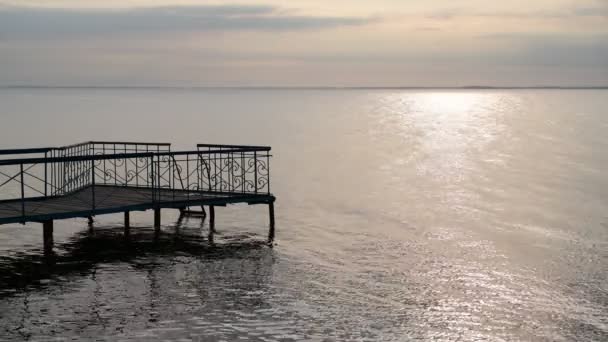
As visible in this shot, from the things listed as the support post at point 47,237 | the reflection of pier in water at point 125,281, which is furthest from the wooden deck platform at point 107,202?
the reflection of pier in water at point 125,281

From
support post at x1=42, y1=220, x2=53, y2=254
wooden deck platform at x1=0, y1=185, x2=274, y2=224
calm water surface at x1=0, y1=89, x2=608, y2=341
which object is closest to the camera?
calm water surface at x1=0, y1=89, x2=608, y2=341

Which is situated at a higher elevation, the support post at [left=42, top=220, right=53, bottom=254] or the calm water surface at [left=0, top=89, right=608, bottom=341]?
the support post at [left=42, top=220, right=53, bottom=254]

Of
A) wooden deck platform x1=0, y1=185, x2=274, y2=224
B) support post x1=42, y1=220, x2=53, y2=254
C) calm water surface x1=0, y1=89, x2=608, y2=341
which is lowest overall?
calm water surface x1=0, y1=89, x2=608, y2=341

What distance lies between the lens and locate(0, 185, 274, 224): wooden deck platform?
70.8 feet

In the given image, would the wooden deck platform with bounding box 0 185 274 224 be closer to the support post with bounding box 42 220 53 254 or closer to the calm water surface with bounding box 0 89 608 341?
the support post with bounding box 42 220 53 254

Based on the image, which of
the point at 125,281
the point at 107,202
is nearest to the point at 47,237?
the point at 107,202

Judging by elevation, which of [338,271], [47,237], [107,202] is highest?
[107,202]

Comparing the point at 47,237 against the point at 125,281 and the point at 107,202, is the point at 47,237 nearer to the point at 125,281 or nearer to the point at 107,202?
the point at 107,202

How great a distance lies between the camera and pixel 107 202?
938 inches

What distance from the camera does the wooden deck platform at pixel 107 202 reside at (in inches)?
850

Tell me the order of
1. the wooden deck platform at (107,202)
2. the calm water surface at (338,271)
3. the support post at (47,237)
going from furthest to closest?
1. the support post at (47,237)
2. the wooden deck platform at (107,202)
3. the calm water surface at (338,271)

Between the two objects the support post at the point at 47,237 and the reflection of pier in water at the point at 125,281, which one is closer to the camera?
the reflection of pier in water at the point at 125,281

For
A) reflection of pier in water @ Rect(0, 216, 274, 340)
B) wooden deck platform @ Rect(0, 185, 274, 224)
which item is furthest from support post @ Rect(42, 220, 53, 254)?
wooden deck platform @ Rect(0, 185, 274, 224)

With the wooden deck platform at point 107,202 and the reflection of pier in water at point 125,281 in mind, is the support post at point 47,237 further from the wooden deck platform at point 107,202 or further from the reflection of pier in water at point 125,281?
the wooden deck platform at point 107,202
